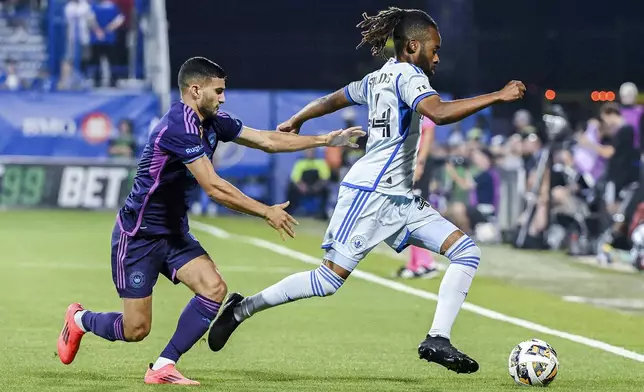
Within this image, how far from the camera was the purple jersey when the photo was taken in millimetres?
7957

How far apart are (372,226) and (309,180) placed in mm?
18608

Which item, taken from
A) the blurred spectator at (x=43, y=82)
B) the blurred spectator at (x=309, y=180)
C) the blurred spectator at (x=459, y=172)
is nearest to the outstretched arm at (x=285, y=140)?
the blurred spectator at (x=459, y=172)

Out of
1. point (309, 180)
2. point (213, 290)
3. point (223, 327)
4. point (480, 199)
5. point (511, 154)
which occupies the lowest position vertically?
point (309, 180)

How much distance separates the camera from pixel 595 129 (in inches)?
813

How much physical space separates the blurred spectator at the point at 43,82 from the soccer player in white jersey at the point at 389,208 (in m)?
22.1

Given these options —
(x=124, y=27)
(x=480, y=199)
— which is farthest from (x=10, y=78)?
(x=480, y=199)

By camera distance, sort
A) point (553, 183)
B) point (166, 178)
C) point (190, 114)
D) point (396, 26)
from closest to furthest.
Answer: point (190, 114), point (166, 178), point (396, 26), point (553, 183)

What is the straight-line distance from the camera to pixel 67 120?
28.9 m

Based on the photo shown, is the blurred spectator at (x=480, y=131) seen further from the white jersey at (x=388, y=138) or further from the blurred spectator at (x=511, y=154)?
the white jersey at (x=388, y=138)

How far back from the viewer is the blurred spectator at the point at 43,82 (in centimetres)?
3079

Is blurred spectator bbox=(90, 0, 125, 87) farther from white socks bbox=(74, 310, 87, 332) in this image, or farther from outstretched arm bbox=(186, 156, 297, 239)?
outstretched arm bbox=(186, 156, 297, 239)

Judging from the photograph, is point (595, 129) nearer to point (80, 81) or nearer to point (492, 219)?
point (492, 219)

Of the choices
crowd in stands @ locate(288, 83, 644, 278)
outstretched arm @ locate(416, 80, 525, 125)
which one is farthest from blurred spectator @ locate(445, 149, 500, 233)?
outstretched arm @ locate(416, 80, 525, 125)

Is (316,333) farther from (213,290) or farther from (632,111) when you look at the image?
(632,111)
